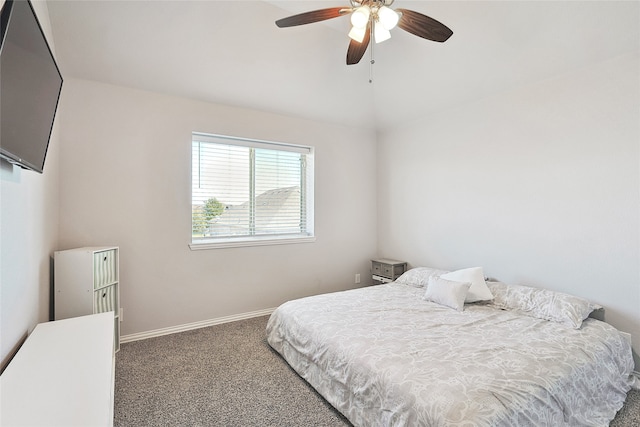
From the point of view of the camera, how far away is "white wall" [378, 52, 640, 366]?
2.32 m

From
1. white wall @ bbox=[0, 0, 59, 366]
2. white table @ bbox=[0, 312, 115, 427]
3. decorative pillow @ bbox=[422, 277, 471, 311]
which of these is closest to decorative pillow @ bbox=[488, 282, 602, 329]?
decorative pillow @ bbox=[422, 277, 471, 311]

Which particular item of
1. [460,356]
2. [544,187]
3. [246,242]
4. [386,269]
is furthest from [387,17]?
[386,269]

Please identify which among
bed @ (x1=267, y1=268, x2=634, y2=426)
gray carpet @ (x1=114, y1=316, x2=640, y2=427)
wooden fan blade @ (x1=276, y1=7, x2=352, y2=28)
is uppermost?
wooden fan blade @ (x1=276, y1=7, x2=352, y2=28)

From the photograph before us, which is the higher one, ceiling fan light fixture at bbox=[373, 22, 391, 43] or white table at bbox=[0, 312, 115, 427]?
ceiling fan light fixture at bbox=[373, 22, 391, 43]

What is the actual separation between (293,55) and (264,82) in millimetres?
421

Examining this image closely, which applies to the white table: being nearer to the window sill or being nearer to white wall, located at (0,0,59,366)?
white wall, located at (0,0,59,366)

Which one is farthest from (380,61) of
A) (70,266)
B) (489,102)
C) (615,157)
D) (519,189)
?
(70,266)

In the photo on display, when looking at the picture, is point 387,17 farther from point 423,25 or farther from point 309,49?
point 309,49

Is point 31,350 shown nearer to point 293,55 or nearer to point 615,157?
point 293,55

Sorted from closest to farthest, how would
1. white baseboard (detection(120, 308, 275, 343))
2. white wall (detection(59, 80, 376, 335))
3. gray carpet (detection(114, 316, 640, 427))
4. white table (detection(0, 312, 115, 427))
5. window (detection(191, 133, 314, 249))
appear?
1. white table (detection(0, 312, 115, 427))
2. gray carpet (detection(114, 316, 640, 427))
3. white wall (detection(59, 80, 376, 335))
4. white baseboard (detection(120, 308, 275, 343))
5. window (detection(191, 133, 314, 249))

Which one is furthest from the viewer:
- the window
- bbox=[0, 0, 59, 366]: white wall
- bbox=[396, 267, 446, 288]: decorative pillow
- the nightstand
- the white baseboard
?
the nightstand

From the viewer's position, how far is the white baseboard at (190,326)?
293cm

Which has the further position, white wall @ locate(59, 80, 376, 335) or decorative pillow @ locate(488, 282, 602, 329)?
white wall @ locate(59, 80, 376, 335)

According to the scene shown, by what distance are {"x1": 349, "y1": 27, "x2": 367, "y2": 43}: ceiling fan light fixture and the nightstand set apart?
2.73 m
